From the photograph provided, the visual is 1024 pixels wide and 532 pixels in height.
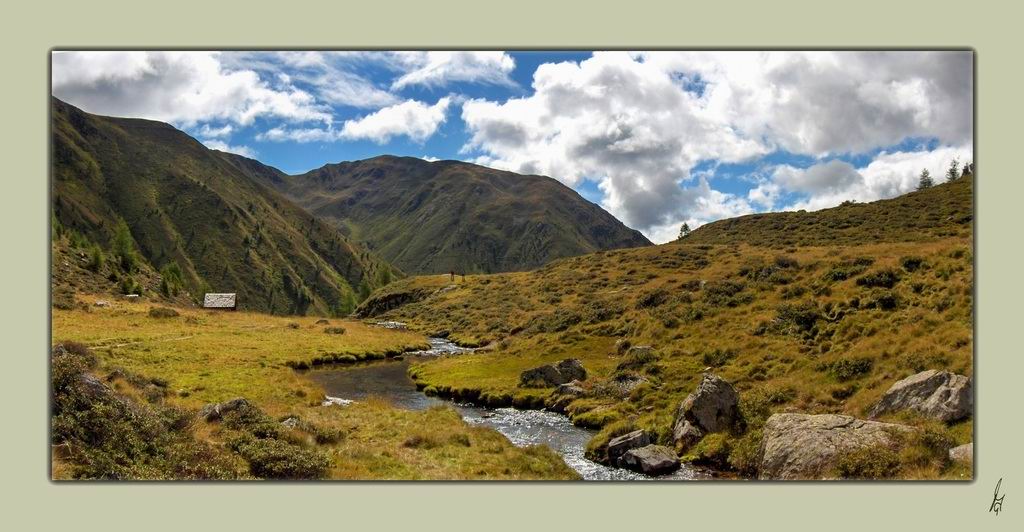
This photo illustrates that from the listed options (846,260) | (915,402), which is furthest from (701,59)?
(846,260)

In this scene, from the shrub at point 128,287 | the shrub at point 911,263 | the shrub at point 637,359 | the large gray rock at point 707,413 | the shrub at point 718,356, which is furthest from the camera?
the shrub at point 128,287

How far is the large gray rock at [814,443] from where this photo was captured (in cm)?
1709

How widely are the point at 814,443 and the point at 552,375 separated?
75.6 ft

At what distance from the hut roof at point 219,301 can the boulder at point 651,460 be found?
276 ft

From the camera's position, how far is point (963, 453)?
16766 millimetres

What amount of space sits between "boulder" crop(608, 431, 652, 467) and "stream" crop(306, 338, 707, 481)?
26.1 inches

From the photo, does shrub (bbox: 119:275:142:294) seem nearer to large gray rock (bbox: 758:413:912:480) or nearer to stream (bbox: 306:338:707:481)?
stream (bbox: 306:338:707:481)

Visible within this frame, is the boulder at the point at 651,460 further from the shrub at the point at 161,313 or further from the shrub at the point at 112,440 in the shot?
the shrub at the point at 161,313

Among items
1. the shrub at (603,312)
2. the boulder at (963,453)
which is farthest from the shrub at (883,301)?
the shrub at (603,312)

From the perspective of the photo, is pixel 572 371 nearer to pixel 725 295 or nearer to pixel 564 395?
pixel 564 395

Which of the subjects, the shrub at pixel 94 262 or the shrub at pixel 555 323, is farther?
the shrub at pixel 94 262

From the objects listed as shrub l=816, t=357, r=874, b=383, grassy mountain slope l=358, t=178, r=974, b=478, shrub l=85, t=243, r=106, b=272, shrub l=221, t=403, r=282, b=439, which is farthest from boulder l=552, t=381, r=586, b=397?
shrub l=85, t=243, r=106, b=272

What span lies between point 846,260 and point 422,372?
35937mm

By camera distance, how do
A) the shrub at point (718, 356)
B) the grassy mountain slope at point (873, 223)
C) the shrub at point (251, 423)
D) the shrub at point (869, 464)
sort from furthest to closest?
the grassy mountain slope at point (873, 223) < the shrub at point (718, 356) < the shrub at point (251, 423) < the shrub at point (869, 464)
